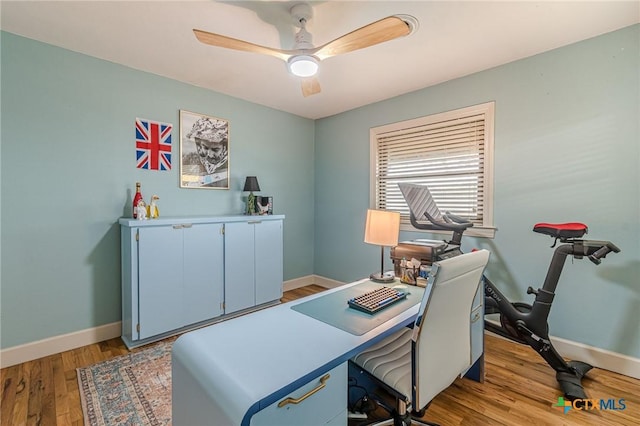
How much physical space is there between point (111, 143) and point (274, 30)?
1.81m

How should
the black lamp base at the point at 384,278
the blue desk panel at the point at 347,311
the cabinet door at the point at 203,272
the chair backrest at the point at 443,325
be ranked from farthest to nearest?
the cabinet door at the point at 203,272 → the black lamp base at the point at 384,278 → the blue desk panel at the point at 347,311 → the chair backrest at the point at 443,325

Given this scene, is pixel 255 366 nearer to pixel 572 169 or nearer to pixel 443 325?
pixel 443 325

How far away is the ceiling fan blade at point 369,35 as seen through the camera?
60.6 inches

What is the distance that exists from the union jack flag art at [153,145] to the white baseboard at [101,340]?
1550 mm

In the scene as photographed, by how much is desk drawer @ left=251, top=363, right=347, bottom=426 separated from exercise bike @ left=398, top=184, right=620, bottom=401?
54.4 inches

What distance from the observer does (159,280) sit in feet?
8.35

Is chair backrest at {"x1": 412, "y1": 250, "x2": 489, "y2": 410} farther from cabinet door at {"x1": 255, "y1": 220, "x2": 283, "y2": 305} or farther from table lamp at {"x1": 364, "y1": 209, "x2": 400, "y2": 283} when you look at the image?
cabinet door at {"x1": 255, "y1": 220, "x2": 283, "y2": 305}

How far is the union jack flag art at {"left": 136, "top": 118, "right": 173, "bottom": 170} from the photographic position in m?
2.79

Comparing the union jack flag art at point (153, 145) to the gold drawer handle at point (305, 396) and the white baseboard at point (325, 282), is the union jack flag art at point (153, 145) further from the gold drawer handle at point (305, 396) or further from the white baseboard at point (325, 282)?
the gold drawer handle at point (305, 396)

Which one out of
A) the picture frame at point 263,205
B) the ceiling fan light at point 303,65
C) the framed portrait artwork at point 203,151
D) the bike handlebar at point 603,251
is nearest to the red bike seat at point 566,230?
the bike handlebar at point 603,251

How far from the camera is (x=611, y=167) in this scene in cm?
215

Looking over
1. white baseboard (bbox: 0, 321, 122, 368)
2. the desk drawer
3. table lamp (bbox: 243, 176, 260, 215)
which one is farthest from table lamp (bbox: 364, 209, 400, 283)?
white baseboard (bbox: 0, 321, 122, 368)

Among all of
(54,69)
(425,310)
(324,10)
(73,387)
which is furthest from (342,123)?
(73,387)

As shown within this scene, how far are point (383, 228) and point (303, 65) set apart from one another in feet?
4.15
